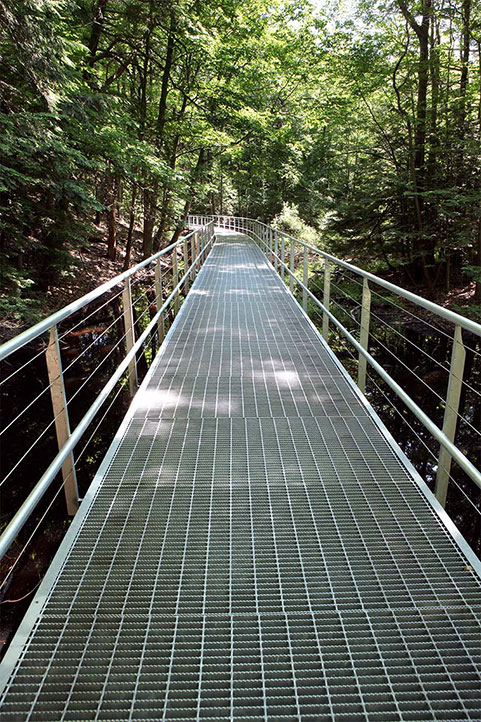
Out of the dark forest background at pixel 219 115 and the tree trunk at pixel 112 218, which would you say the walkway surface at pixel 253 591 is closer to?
the dark forest background at pixel 219 115

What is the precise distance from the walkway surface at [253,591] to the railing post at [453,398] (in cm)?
14

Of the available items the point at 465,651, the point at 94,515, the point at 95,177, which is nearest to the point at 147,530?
the point at 94,515

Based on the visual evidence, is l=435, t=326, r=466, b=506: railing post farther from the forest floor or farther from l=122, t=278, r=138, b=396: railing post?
the forest floor

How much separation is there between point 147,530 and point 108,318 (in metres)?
9.33

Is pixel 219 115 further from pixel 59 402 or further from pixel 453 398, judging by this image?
pixel 453 398

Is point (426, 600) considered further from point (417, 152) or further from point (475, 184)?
point (417, 152)

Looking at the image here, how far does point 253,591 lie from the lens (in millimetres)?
2041

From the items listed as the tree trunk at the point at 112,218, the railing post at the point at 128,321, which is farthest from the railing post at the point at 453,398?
the tree trunk at the point at 112,218

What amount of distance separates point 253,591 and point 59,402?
54.4 inches

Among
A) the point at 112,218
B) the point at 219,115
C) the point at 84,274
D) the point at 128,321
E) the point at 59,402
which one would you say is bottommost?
the point at 84,274

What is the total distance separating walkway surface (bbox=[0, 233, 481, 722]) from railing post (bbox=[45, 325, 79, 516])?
0.17m

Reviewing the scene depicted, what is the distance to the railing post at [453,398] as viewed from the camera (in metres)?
2.45

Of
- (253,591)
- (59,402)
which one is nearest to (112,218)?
(59,402)

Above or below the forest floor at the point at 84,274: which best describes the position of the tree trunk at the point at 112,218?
above
